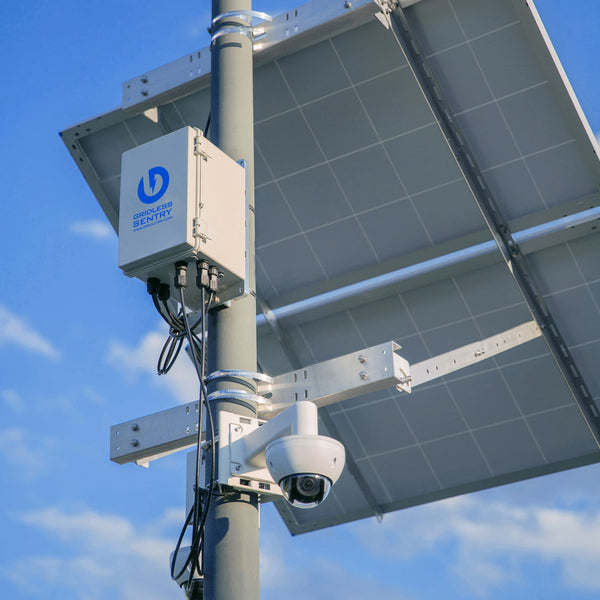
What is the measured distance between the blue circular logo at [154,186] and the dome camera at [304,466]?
4.65ft

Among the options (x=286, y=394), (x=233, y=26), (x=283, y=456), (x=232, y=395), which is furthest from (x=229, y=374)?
(x=233, y=26)

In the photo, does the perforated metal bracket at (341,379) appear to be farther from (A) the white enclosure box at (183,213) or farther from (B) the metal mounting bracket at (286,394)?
(A) the white enclosure box at (183,213)

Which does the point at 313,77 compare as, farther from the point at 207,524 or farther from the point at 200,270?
the point at 207,524

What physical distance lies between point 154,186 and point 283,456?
1.57 metres

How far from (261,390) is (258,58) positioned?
149 inches

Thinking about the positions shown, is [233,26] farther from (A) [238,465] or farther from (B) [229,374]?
(A) [238,465]

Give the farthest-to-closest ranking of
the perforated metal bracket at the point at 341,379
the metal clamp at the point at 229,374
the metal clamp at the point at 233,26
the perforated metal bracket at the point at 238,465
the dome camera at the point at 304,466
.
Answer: the metal clamp at the point at 233,26
the perforated metal bracket at the point at 341,379
the metal clamp at the point at 229,374
the perforated metal bracket at the point at 238,465
the dome camera at the point at 304,466

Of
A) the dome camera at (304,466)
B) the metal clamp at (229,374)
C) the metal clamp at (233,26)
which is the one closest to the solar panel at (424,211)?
the metal clamp at (233,26)

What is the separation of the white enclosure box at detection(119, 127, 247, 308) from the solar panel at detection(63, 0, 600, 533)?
9.31 feet

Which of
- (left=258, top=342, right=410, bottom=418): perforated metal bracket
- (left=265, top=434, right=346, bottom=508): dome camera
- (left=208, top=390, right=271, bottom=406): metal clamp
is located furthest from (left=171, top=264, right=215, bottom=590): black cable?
(left=258, top=342, right=410, bottom=418): perforated metal bracket

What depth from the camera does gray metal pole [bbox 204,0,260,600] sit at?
4.31 metres

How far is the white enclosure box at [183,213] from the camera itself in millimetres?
4641

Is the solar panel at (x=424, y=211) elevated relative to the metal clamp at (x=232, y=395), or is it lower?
elevated

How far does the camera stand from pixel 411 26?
836 centimetres
